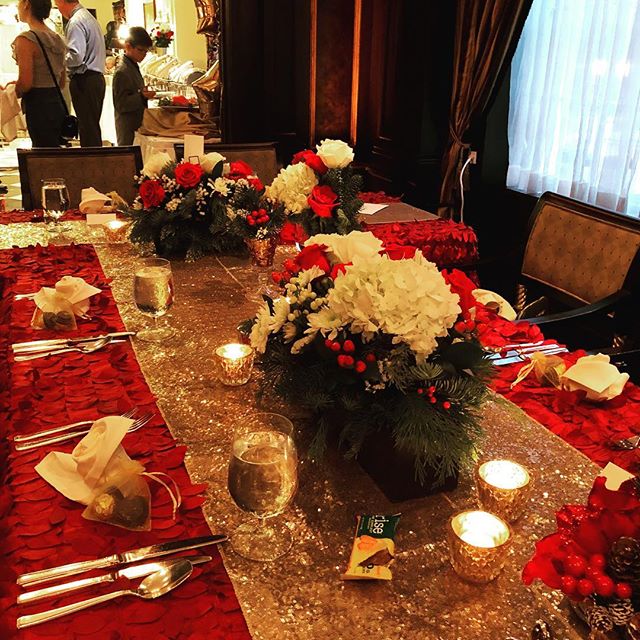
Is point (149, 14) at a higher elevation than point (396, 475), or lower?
higher

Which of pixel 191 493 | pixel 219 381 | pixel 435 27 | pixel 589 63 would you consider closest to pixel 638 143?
pixel 589 63

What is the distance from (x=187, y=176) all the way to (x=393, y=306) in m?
1.32

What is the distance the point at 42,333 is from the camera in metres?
1.53

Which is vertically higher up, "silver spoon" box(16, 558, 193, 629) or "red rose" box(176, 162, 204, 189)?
"red rose" box(176, 162, 204, 189)

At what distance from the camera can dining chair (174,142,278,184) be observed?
11.0 feet

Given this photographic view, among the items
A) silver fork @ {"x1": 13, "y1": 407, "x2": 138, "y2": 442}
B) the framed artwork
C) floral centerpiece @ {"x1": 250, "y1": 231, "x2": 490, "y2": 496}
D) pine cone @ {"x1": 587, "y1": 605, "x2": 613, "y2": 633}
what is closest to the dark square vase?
floral centerpiece @ {"x1": 250, "y1": 231, "x2": 490, "y2": 496}

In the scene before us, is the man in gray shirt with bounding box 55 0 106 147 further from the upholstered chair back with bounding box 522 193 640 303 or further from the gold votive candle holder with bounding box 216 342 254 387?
the gold votive candle holder with bounding box 216 342 254 387

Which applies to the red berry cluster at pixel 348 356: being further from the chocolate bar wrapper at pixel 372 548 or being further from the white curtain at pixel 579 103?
the white curtain at pixel 579 103

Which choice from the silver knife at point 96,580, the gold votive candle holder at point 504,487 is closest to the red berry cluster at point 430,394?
the gold votive candle holder at point 504,487

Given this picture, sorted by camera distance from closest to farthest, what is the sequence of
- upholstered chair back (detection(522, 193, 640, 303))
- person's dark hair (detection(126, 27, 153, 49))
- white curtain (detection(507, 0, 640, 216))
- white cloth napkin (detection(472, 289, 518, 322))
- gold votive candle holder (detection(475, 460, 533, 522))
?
1. gold votive candle holder (detection(475, 460, 533, 522))
2. white cloth napkin (detection(472, 289, 518, 322))
3. upholstered chair back (detection(522, 193, 640, 303))
4. white curtain (detection(507, 0, 640, 216))
5. person's dark hair (detection(126, 27, 153, 49))

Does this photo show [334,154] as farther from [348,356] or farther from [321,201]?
[348,356]

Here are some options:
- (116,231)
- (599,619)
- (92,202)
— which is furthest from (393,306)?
(92,202)

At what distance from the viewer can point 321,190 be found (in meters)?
2.15

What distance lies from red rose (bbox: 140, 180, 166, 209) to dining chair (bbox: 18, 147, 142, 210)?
1.03 meters
